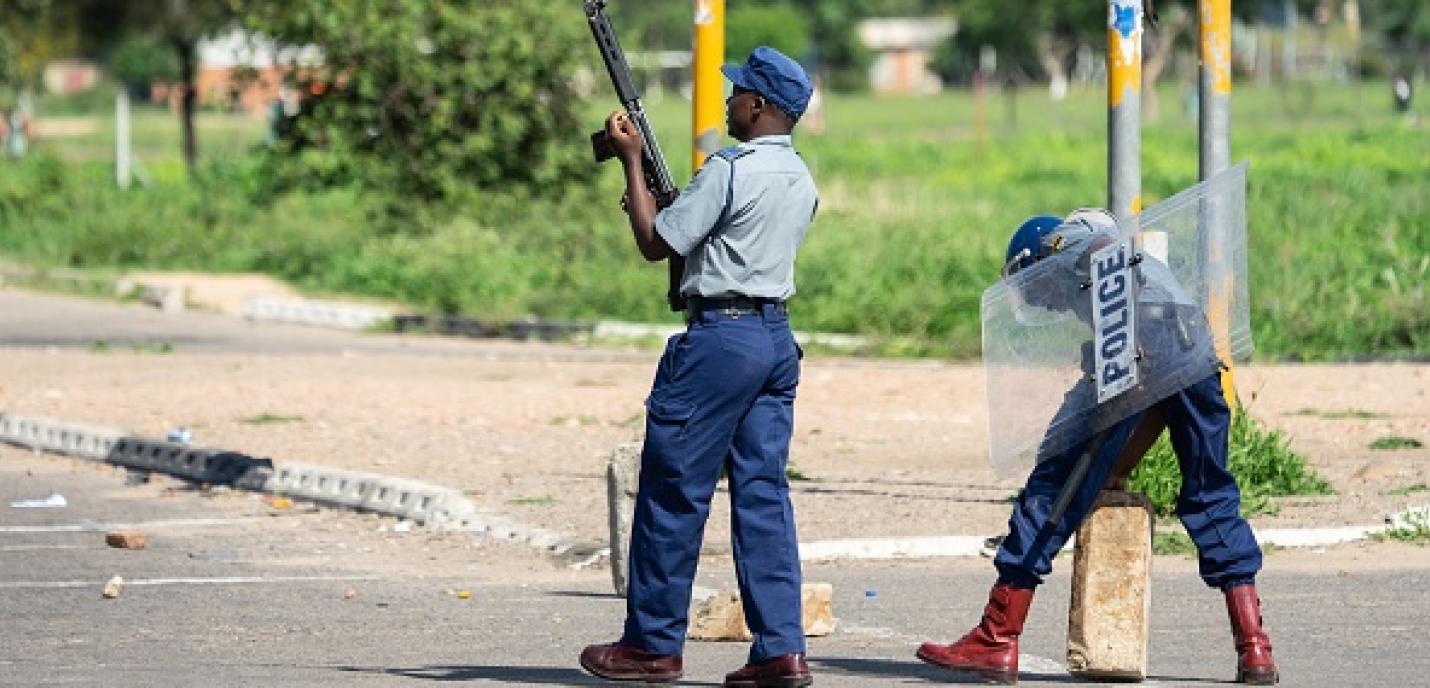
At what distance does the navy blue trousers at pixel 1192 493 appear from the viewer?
7.78m

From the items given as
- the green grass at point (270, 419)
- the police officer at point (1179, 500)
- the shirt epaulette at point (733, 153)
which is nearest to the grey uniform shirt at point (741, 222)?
the shirt epaulette at point (733, 153)

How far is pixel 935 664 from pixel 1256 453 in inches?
172

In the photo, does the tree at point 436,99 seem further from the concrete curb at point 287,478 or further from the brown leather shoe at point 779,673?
the brown leather shoe at point 779,673

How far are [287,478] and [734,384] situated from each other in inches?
226

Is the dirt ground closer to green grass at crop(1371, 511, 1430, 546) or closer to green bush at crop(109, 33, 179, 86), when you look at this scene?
green grass at crop(1371, 511, 1430, 546)

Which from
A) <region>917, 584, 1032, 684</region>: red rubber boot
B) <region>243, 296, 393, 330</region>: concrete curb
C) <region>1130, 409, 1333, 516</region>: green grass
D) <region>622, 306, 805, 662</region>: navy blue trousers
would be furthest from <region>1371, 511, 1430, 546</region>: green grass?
<region>243, 296, 393, 330</region>: concrete curb

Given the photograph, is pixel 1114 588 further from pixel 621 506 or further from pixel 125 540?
pixel 125 540

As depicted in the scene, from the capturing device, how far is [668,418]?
25.0 ft

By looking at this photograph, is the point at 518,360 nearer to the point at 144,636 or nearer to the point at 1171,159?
the point at 144,636

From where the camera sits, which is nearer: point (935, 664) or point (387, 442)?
point (935, 664)

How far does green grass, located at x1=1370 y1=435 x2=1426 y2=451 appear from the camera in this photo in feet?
45.6

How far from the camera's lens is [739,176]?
7.50 metres

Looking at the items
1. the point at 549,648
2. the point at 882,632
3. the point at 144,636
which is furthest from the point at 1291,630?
the point at 144,636

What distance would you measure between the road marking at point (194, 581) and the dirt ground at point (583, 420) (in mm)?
1363
